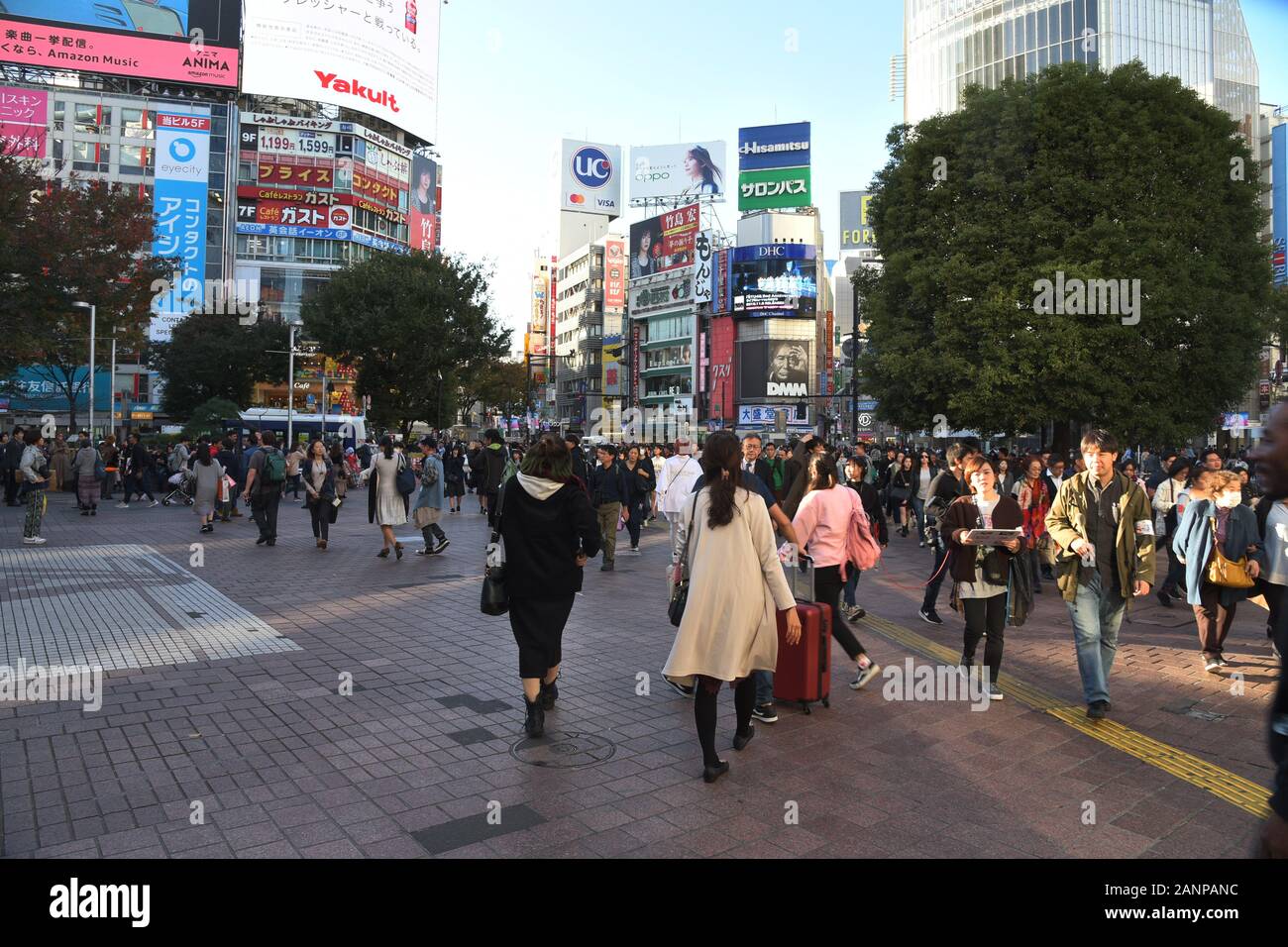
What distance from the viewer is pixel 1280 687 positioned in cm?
205

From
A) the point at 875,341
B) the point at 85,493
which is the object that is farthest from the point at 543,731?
the point at 875,341

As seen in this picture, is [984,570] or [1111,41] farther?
[1111,41]

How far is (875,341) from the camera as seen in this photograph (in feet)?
78.6

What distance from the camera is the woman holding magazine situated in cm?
616

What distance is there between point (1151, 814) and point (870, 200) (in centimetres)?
2350

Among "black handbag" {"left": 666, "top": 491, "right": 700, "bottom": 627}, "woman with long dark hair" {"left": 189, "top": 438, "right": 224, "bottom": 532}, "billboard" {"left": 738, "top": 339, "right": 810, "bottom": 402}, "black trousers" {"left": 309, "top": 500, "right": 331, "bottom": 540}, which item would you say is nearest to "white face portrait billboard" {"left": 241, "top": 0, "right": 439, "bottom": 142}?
"billboard" {"left": 738, "top": 339, "right": 810, "bottom": 402}

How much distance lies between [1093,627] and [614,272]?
8734cm

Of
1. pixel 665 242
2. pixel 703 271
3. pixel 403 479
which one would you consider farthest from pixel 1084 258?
pixel 665 242

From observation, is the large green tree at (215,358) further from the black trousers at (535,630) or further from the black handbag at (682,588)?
the black handbag at (682,588)

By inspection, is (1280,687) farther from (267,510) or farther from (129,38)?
(129,38)

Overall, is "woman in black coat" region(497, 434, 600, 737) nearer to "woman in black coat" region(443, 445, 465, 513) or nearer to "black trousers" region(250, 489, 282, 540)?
"black trousers" region(250, 489, 282, 540)

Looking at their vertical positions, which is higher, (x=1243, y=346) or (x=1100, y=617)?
(x=1243, y=346)
